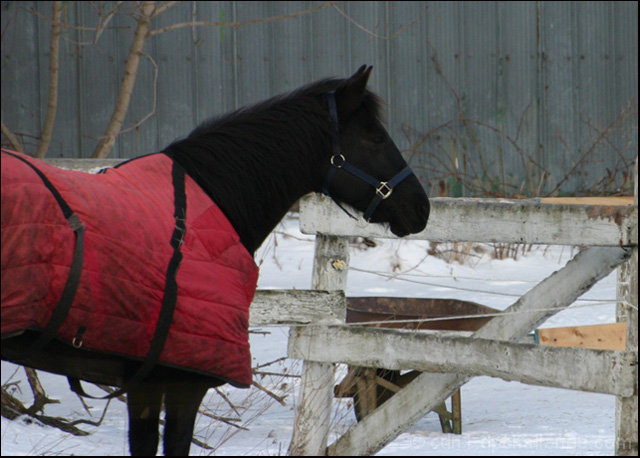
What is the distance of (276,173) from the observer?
8.08ft

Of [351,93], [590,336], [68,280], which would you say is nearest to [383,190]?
[351,93]

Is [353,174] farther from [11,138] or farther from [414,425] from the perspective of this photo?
[11,138]

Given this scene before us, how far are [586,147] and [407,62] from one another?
2148mm

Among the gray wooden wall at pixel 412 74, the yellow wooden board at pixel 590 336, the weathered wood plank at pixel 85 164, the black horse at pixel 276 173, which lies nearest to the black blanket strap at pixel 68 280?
the black horse at pixel 276 173

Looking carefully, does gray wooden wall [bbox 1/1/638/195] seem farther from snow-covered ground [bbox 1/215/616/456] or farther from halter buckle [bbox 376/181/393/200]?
halter buckle [bbox 376/181/393/200]

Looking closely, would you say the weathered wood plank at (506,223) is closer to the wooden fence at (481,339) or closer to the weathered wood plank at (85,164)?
the wooden fence at (481,339)

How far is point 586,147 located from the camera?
27.2ft

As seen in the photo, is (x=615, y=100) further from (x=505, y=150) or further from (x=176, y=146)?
(x=176, y=146)

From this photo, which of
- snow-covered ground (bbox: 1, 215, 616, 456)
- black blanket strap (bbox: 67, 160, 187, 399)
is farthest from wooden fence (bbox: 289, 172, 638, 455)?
black blanket strap (bbox: 67, 160, 187, 399)

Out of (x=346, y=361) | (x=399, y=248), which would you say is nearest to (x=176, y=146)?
(x=346, y=361)

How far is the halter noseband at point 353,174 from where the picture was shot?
2566 millimetres

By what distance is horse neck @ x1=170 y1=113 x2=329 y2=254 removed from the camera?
236 centimetres

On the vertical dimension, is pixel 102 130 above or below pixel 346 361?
above

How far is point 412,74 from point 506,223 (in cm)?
556
